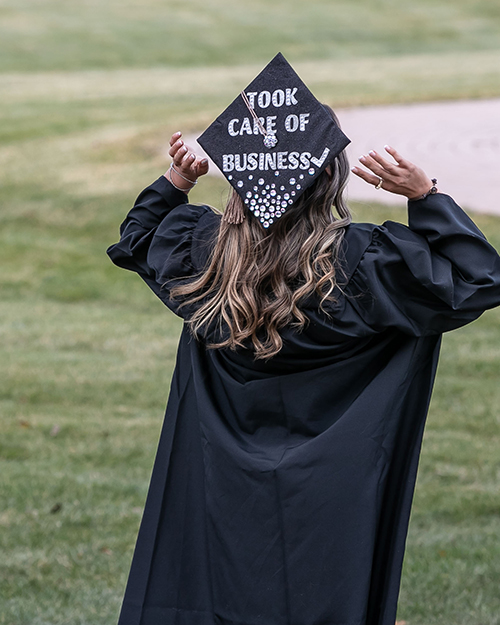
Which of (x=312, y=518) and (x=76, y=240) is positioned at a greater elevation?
(x=312, y=518)

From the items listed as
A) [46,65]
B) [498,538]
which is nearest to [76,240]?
[498,538]

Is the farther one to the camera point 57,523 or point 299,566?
point 57,523

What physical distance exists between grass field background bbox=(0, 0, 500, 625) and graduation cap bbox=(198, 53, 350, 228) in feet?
7.45

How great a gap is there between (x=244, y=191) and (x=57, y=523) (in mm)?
2939

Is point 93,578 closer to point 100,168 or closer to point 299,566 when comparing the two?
point 299,566

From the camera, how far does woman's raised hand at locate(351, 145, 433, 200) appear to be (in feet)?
7.86

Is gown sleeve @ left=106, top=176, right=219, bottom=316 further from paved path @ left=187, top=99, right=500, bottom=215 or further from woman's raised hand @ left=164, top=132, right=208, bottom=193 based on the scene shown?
paved path @ left=187, top=99, right=500, bottom=215

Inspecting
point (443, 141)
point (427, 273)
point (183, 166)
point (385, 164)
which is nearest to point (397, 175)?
point (385, 164)

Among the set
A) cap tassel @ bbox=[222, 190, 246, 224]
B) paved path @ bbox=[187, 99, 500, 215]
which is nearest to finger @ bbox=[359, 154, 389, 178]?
cap tassel @ bbox=[222, 190, 246, 224]

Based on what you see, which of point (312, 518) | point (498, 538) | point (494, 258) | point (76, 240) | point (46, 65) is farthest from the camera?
point (46, 65)

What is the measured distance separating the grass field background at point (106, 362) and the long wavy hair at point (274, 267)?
197cm

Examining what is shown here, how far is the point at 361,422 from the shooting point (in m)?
2.54

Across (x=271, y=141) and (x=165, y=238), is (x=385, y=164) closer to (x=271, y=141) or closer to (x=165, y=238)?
(x=271, y=141)

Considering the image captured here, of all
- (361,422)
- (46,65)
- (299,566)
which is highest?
(361,422)
